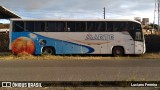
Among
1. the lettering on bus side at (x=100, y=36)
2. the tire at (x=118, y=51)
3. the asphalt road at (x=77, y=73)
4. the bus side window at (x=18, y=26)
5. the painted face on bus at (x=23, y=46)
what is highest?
the bus side window at (x=18, y=26)

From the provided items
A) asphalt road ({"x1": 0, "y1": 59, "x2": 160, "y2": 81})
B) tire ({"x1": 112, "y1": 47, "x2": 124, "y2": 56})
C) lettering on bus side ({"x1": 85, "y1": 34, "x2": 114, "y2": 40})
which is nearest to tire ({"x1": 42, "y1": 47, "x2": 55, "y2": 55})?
lettering on bus side ({"x1": 85, "y1": 34, "x2": 114, "y2": 40})

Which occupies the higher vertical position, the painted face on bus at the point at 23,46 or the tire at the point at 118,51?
the painted face on bus at the point at 23,46

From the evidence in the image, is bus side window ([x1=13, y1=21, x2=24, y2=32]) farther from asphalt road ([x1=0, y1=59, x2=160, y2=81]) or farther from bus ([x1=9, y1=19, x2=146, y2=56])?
asphalt road ([x1=0, y1=59, x2=160, y2=81])

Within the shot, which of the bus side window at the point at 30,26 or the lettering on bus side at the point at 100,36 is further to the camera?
the lettering on bus side at the point at 100,36

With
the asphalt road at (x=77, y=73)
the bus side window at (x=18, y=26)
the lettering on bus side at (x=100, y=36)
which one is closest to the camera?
the asphalt road at (x=77, y=73)

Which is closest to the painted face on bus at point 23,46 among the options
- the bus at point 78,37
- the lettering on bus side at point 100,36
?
the bus at point 78,37

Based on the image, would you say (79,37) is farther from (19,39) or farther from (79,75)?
(79,75)

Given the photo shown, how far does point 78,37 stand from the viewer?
28.1 m

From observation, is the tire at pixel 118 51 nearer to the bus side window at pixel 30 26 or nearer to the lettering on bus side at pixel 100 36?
the lettering on bus side at pixel 100 36

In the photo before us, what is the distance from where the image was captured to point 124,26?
2784 centimetres

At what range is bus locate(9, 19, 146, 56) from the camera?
27.7m

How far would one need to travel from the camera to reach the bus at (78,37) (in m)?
27.7

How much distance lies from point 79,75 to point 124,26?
14296 millimetres

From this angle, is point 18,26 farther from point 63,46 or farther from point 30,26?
point 63,46
